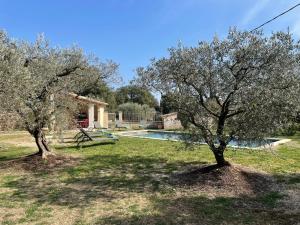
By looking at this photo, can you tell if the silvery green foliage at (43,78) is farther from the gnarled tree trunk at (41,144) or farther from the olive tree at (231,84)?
the olive tree at (231,84)

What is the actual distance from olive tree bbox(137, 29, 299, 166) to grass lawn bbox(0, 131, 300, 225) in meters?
1.67

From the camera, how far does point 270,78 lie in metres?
8.75

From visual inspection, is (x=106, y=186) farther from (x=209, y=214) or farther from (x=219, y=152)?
(x=209, y=214)

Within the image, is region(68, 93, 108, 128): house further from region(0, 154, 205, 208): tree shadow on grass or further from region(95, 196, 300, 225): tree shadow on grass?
region(95, 196, 300, 225): tree shadow on grass

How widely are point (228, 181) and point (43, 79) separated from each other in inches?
295

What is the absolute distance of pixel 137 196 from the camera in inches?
330

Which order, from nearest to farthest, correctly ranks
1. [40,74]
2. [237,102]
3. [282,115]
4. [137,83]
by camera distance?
[282,115], [237,102], [137,83], [40,74]

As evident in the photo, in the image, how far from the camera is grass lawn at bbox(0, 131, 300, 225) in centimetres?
686

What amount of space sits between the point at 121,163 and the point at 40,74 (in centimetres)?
444

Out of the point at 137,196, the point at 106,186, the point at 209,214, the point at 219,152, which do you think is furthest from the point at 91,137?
the point at 209,214

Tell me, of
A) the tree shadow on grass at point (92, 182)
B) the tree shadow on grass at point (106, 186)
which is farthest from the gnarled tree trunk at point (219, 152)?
the tree shadow on grass at point (92, 182)

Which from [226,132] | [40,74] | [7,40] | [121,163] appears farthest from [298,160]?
[7,40]

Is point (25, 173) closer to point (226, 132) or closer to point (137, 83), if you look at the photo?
point (137, 83)

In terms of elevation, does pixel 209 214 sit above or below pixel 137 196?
below
